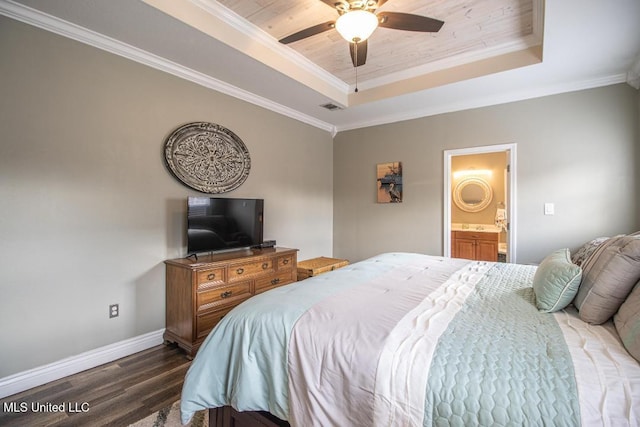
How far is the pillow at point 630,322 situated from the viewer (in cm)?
97

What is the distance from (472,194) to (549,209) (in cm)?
231

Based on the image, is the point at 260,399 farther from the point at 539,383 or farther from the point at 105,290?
the point at 105,290

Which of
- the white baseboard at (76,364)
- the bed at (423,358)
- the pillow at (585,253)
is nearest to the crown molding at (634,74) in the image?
the pillow at (585,253)

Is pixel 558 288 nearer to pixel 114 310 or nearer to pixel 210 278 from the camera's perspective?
pixel 210 278

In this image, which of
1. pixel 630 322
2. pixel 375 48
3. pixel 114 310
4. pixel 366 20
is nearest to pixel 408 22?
pixel 366 20

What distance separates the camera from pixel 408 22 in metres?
2.00

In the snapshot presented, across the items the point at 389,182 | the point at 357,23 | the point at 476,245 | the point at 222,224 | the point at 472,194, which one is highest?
the point at 357,23

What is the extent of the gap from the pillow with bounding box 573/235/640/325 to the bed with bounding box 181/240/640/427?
0.02 m

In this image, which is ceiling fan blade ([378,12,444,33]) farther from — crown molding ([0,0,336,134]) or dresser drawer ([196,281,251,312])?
dresser drawer ([196,281,251,312])

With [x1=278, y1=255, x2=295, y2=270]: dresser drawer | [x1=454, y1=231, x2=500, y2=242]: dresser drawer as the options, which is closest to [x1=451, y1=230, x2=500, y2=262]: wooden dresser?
[x1=454, y1=231, x2=500, y2=242]: dresser drawer

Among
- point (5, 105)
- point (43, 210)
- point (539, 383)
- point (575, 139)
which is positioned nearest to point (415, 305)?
point (539, 383)

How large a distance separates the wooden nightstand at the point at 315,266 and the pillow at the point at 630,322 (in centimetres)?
295

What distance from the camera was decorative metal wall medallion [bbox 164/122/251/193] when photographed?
2.84 metres

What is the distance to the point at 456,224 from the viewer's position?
579 cm
